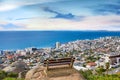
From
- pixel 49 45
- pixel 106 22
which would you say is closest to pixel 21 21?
pixel 49 45

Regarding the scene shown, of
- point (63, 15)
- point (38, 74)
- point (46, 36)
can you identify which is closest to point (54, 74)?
point (38, 74)

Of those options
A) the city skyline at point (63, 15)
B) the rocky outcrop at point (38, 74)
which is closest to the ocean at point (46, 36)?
the city skyline at point (63, 15)

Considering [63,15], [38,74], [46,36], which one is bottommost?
[46,36]

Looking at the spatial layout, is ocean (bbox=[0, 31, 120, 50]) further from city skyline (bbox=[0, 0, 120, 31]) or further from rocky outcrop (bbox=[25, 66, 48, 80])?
rocky outcrop (bbox=[25, 66, 48, 80])

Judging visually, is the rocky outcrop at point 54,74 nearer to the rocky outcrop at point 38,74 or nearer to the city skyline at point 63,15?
the rocky outcrop at point 38,74

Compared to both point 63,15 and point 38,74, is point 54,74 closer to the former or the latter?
point 38,74

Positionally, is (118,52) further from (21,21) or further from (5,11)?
(5,11)

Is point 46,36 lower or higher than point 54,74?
lower

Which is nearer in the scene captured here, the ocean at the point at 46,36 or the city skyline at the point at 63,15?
the city skyline at the point at 63,15

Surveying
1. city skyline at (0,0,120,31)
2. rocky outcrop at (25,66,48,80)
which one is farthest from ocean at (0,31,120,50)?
rocky outcrop at (25,66,48,80)
